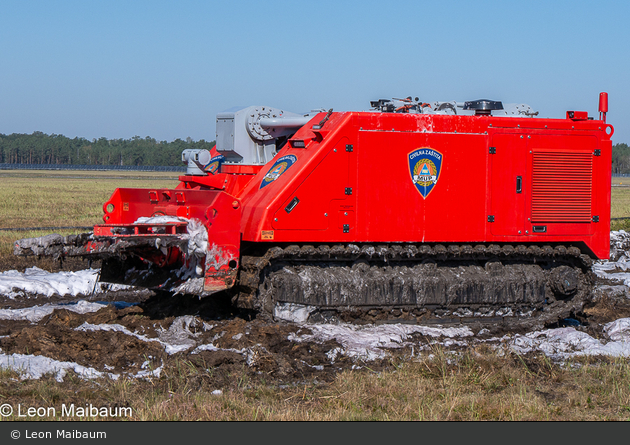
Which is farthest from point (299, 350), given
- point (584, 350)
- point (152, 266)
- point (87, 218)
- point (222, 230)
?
point (87, 218)

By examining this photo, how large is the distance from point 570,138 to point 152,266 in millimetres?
6255

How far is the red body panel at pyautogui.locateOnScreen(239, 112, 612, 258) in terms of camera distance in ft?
31.6

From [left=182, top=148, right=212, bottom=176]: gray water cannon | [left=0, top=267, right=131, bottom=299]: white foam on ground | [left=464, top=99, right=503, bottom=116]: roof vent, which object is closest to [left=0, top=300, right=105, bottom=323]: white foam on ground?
[left=0, top=267, right=131, bottom=299]: white foam on ground

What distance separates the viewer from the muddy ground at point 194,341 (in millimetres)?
7773

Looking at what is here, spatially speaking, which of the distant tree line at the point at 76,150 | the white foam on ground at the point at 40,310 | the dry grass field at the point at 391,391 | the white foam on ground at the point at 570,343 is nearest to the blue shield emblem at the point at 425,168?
the white foam on ground at the point at 570,343

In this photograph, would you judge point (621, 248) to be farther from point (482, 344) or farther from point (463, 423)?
point (463, 423)

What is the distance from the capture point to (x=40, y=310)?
10.3m

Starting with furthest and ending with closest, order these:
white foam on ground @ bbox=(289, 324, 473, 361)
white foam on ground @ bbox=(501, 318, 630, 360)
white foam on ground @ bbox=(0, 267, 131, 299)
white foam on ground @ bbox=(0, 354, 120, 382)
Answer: white foam on ground @ bbox=(0, 267, 131, 299) → white foam on ground @ bbox=(501, 318, 630, 360) → white foam on ground @ bbox=(289, 324, 473, 361) → white foam on ground @ bbox=(0, 354, 120, 382)

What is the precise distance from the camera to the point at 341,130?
9766 mm

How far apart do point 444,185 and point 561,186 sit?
183cm

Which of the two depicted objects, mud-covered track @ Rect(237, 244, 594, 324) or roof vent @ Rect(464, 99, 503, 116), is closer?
mud-covered track @ Rect(237, 244, 594, 324)

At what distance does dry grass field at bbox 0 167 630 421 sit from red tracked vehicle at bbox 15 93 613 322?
1774mm

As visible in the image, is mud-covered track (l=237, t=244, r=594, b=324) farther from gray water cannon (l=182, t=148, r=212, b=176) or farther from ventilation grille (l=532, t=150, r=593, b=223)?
gray water cannon (l=182, t=148, r=212, b=176)

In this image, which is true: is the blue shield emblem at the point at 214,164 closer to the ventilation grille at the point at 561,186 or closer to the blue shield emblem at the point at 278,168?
the blue shield emblem at the point at 278,168
